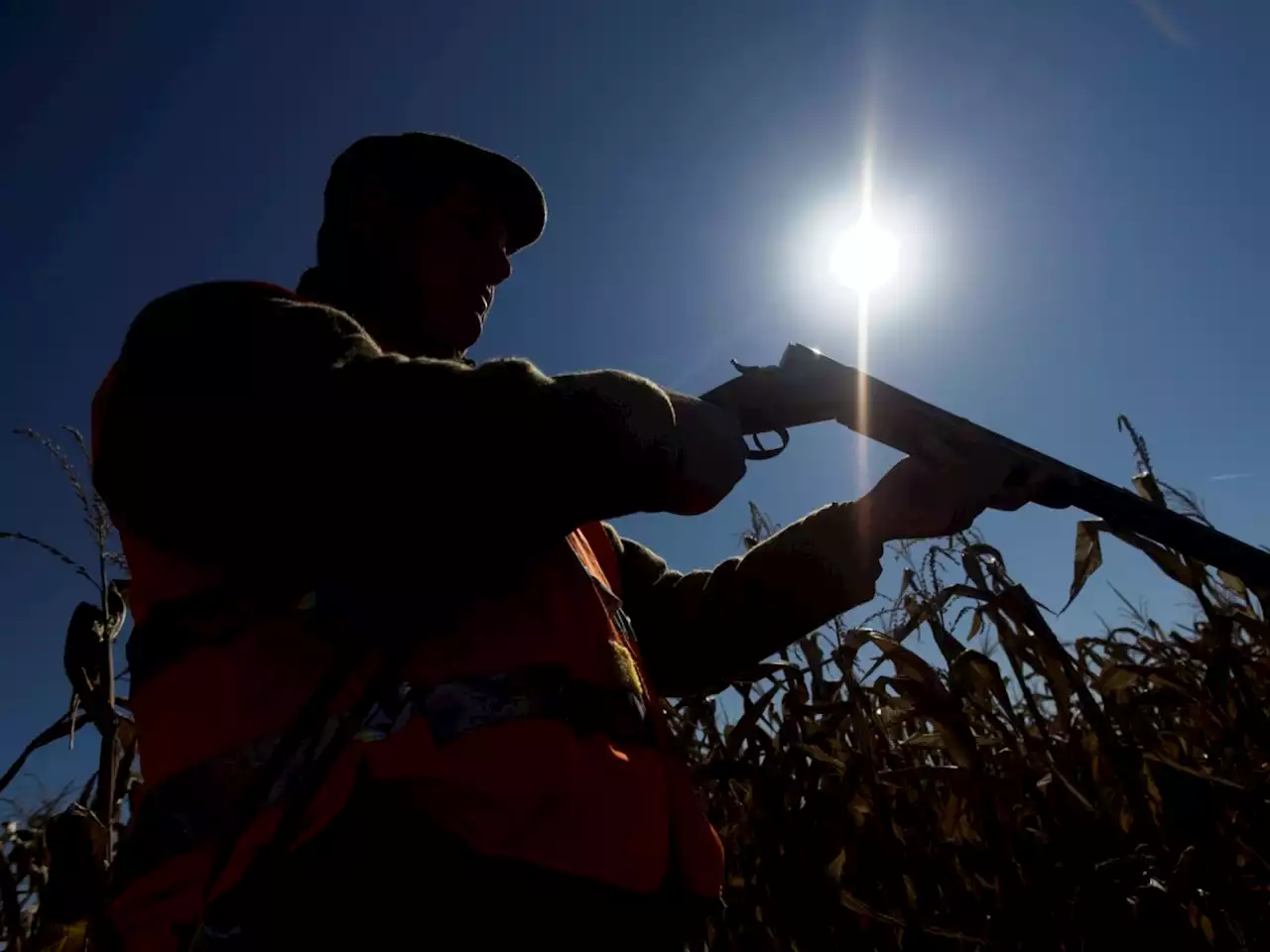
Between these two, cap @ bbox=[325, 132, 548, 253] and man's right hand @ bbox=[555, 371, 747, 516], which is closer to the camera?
man's right hand @ bbox=[555, 371, 747, 516]

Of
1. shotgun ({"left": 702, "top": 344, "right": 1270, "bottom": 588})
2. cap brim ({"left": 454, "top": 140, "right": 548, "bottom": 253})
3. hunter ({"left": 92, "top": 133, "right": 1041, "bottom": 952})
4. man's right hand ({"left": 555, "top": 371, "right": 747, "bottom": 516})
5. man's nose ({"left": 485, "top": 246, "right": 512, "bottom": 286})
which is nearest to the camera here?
hunter ({"left": 92, "top": 133, "right": 1041, "bottom": 952})

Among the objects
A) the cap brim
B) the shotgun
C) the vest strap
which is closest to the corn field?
the shotgun

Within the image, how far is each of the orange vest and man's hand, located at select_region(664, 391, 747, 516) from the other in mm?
337

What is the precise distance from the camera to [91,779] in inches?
108

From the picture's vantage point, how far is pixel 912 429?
2379 millimetres

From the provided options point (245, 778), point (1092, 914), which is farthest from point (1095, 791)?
point (245, 778)

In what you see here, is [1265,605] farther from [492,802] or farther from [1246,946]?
[492,802]

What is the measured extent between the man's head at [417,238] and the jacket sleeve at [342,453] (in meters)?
0.56

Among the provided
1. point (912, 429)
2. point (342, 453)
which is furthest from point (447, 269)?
point (912, 429)

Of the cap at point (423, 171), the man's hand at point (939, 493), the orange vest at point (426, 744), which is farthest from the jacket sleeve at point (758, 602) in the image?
the cap at point (423, 171)

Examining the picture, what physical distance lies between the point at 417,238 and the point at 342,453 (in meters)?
1.05

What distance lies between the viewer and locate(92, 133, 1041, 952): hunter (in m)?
1.17

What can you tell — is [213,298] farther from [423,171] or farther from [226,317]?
[423,171]

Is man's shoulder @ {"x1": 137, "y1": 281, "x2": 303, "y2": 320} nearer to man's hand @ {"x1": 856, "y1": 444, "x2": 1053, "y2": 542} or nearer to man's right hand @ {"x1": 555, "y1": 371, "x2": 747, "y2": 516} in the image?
man's right hand @ {"x1": 555, "y1": 371, "x2": 747, "y2": 516}
